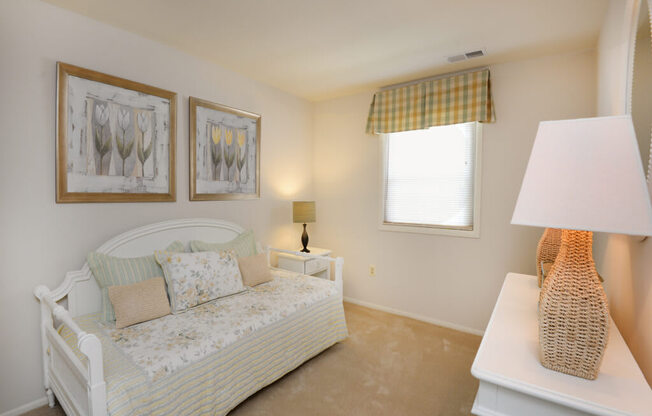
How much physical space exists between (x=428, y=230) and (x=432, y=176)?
569mm

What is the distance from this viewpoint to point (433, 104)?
3160mm

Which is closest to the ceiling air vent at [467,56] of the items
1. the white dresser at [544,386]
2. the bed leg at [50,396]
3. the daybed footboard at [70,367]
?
the white dresser at [544,386]

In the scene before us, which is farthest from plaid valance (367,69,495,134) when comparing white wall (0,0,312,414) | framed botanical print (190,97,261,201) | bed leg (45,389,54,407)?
bed leg (45,389,54,407)

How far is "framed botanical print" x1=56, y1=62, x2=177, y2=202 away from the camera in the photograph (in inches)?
81.9

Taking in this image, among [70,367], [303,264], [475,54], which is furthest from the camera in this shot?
[303,264]

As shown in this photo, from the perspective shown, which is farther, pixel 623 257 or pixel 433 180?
pixel 433 180

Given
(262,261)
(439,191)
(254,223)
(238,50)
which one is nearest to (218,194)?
(254,223)

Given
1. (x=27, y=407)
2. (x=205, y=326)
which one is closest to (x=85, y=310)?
(x=27, y=407)

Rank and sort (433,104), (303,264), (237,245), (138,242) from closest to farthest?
(138,242) → (237,245) → (433,104) → (303,264)

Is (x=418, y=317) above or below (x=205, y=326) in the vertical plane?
below

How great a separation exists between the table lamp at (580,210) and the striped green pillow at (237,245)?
237 cm

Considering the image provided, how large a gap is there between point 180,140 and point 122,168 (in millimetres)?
534

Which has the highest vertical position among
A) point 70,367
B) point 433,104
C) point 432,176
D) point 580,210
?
point 433,104

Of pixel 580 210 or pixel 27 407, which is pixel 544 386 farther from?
pixel 27 407
